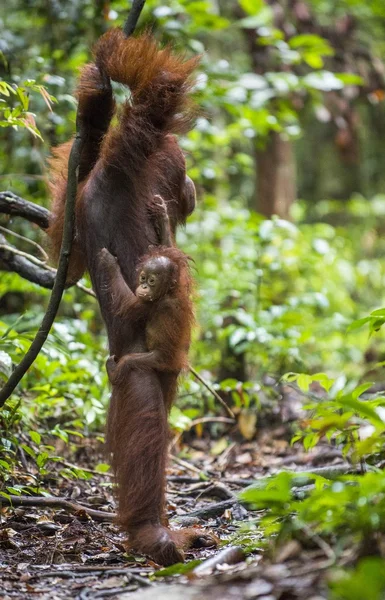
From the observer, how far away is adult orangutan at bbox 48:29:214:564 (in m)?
3.10

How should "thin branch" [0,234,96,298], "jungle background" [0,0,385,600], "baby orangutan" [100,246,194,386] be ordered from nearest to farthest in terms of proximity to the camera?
1. "jungle background" [0,0,385,600]
2. "baby orangutan" [100,246,194,386]
3. "thin branch" [0,234,96,298]

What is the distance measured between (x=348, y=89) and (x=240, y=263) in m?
2.73

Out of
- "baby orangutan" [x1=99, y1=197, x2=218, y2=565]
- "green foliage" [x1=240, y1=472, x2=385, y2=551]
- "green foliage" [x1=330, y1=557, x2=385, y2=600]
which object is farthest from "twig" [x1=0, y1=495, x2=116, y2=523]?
"green foliage" [x1=330, y1=557, x2=385, y2=600]

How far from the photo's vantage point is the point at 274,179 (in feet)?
28.8

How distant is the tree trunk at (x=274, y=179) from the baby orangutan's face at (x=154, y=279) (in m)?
5.64

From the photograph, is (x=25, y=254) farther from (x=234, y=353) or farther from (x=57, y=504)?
(x=234, y=353)

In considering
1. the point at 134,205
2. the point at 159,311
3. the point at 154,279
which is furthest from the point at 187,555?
the point at 134,205

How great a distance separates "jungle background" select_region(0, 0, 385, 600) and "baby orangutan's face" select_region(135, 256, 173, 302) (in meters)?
0.78

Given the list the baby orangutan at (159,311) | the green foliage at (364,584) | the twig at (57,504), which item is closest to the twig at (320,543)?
the green foliage at (364,584)

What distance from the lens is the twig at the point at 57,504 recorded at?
366 cm

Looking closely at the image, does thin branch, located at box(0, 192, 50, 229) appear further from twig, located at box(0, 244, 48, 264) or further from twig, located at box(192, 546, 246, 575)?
twig, located at box(192, 546, 246, 575)

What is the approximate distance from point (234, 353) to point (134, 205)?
9.24 feet

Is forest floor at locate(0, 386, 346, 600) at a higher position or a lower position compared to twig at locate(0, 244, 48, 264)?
lower

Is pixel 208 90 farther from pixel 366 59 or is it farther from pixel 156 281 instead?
pixel 156 281
